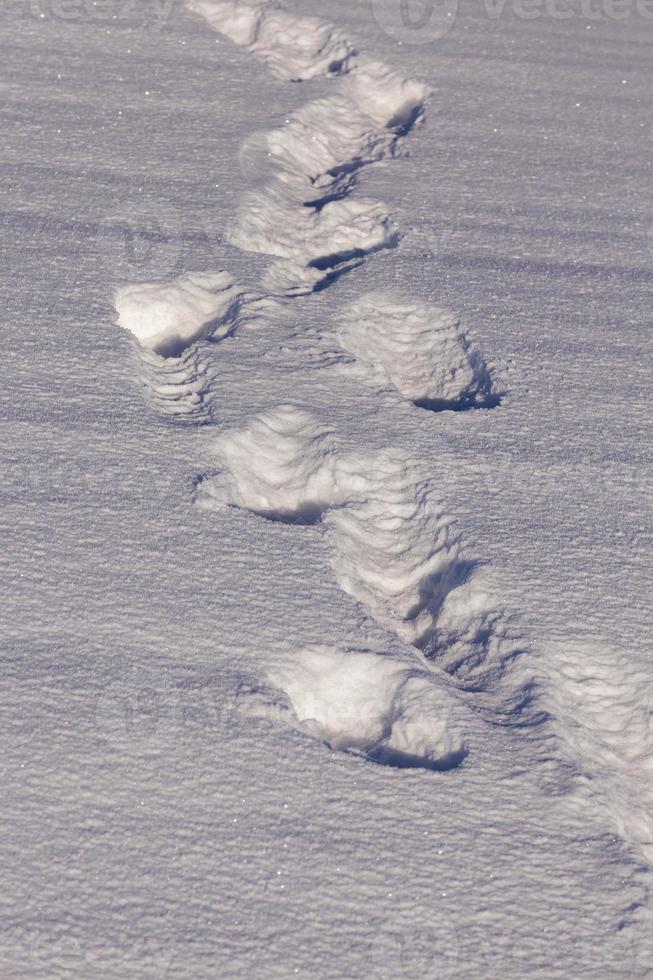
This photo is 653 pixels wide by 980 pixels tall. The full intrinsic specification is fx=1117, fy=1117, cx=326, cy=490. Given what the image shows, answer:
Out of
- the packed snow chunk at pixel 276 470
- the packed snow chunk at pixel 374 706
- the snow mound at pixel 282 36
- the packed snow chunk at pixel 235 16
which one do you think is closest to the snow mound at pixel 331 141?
the snow mound at pixel 282 36

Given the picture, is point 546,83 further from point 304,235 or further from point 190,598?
point 190,598

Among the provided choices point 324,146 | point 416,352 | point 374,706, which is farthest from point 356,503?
point 324,146

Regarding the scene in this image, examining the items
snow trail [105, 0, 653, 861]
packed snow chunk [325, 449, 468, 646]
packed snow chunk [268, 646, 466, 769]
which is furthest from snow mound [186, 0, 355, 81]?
packed snow chunk [268, 646, 466, 769]

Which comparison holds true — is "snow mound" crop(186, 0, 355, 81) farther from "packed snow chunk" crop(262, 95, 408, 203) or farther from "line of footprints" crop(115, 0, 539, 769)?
"line of footprints" crop(115, 0, 539, 769)

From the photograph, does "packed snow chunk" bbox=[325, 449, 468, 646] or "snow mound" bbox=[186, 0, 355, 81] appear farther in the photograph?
"snow mound" bbox=[186, 0, 355, 81]

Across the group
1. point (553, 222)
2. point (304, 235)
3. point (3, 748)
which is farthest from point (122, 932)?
point (553, 222)

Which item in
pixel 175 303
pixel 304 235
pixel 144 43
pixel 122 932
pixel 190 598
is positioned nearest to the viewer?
pixel 122 932

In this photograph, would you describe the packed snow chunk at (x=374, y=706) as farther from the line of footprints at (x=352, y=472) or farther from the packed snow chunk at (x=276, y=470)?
the packed snow chunk at (x=276, y=470)
